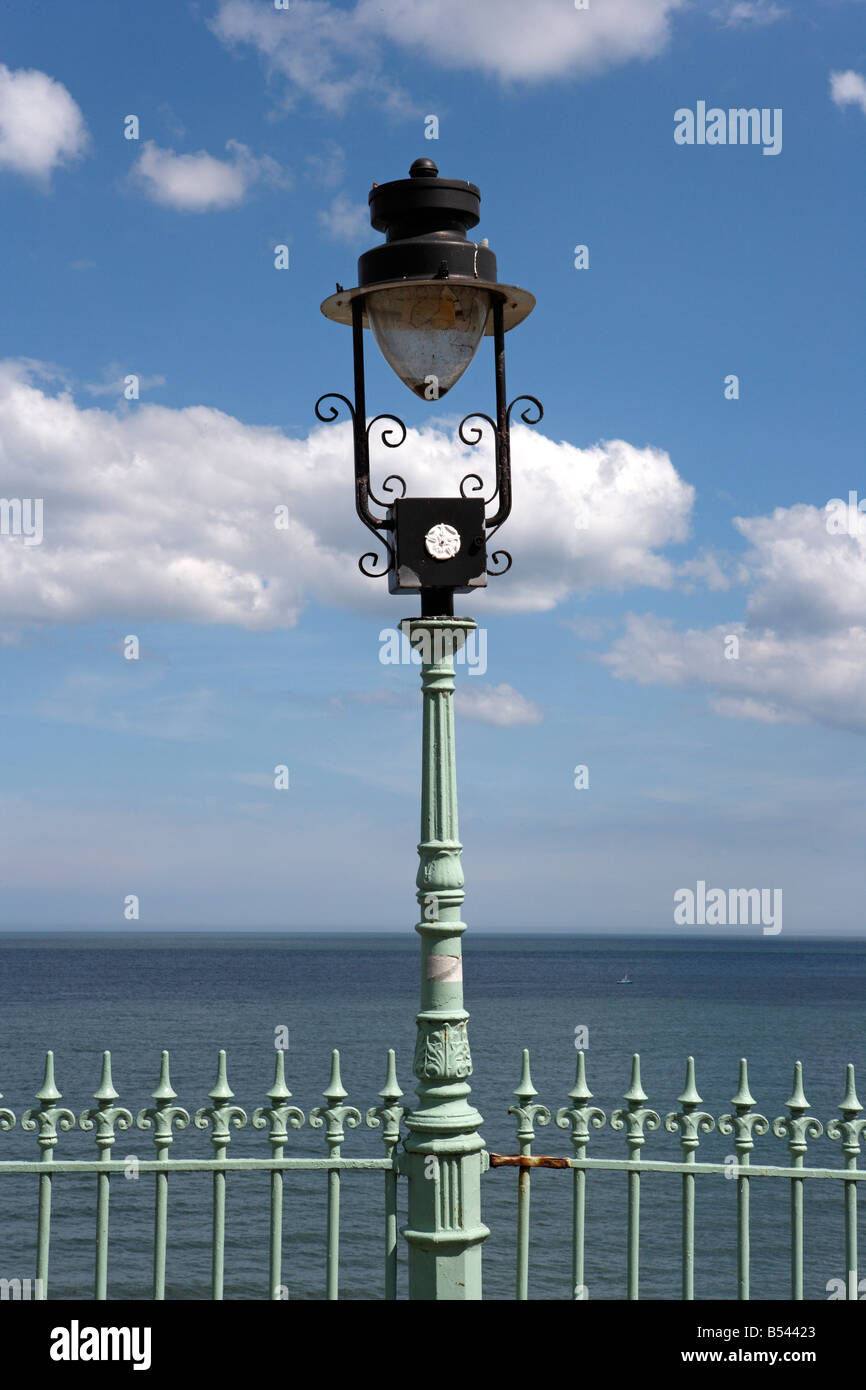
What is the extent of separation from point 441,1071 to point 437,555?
231cm

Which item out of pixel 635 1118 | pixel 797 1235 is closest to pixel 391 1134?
pixel 635 1118

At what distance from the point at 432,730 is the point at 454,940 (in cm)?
95

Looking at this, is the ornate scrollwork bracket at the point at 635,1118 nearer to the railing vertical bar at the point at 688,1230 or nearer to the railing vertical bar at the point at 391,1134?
the railing vertical bar at the point at 688,1230

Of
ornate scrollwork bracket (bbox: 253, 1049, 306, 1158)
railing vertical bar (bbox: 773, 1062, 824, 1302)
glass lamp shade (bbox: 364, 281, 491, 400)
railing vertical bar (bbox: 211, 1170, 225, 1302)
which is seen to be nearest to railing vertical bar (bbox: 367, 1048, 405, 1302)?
ornate scrollwork bracket (bbox: 253, 1049, 306, 1158)

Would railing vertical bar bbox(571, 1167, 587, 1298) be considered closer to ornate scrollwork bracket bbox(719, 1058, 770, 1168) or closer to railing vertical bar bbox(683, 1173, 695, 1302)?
railing vertical bar bbox(683, 1173, 695, 1302)

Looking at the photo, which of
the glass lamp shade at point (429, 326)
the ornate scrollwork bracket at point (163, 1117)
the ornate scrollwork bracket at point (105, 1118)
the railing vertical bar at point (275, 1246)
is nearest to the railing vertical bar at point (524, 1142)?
the railing vertical bar at point (275, 1246)

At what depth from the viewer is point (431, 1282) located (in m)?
5.55

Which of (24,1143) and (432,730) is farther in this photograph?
(24,1143)

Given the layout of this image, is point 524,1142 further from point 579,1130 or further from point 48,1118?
point 48,1118

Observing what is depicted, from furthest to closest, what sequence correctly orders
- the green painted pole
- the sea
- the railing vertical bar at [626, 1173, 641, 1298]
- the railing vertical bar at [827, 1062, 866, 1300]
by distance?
the sea, the railing vertical bar at [827, 1062, 866, 1300], the railing vertical bar at [626, 1173, 641, 1298], the green painted pole

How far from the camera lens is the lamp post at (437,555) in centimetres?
559

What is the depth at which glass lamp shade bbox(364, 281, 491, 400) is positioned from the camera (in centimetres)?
595
